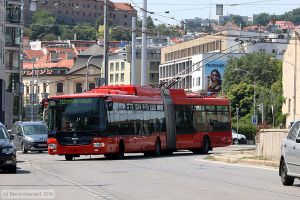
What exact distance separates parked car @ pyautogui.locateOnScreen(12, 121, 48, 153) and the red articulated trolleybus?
7.29m

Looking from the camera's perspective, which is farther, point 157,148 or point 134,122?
point 157,148

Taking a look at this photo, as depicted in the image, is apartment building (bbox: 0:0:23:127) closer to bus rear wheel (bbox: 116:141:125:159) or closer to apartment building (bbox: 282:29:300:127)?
→ apartment building (bbox: 282:29:300:127)

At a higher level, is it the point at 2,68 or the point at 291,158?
the point at 2,68

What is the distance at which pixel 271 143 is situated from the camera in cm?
3747

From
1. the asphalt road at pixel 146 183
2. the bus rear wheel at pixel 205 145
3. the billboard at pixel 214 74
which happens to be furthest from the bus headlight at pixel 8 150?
the billboard at pixel 214 74

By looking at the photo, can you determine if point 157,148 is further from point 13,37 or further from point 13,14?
point 13,37

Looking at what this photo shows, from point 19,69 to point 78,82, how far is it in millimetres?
82877

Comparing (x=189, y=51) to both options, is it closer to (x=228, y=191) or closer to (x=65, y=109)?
(x=65, y=109)

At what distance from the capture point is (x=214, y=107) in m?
52.0

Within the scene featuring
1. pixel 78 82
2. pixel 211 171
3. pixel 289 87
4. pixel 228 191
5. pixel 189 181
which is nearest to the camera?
pixel 228 191

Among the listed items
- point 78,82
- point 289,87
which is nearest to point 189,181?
point 289,87

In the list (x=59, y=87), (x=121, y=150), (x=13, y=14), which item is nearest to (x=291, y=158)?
(x=121, y=150)

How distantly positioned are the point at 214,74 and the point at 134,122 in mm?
110900

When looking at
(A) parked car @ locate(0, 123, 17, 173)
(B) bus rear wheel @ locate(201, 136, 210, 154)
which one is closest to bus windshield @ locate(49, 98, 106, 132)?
(B) bus rear wheel @ locate(201, 136, 210, 154)
